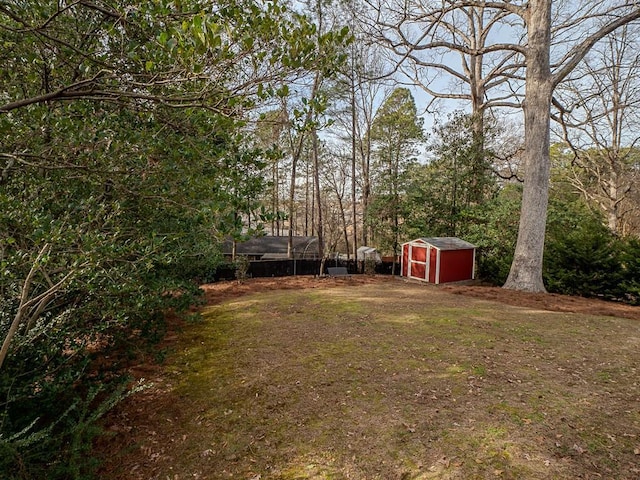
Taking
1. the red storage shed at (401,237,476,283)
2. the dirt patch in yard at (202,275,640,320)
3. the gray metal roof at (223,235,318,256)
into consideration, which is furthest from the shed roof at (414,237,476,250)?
the gray metal roof at (223,235,318,256)

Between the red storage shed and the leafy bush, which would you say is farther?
the red storage shed

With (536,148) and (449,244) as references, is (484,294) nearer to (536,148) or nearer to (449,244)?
(449,244)

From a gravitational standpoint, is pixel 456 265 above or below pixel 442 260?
below

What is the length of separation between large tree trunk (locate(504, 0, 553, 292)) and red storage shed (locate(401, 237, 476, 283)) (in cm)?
229

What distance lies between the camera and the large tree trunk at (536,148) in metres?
8.23

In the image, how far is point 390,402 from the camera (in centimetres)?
335

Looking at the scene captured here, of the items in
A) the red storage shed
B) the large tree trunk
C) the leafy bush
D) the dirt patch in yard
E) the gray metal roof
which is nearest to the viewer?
the dirt patch in yard

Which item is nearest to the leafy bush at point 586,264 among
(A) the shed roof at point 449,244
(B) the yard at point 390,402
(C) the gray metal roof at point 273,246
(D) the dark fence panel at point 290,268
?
(A) the shed roof at point 449,244

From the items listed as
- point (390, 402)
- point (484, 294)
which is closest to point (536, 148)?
point (484, 294)

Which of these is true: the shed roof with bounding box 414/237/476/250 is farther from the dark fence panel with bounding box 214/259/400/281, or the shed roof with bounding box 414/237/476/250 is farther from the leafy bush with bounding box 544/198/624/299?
the dark fence panel with bounding box 214/259/400/281

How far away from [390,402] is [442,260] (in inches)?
313

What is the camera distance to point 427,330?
532cm

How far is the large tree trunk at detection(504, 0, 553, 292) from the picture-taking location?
27.0 feet

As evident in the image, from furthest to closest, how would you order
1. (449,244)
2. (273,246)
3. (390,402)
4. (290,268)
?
1. (273,246)
2. (290,268)
3. (449,244)
4. (390,402)
